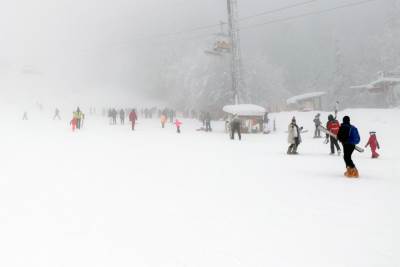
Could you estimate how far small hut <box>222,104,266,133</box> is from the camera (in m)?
29.6

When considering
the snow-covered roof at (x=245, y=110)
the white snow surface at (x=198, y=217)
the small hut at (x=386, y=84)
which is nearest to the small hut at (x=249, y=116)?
the snow-covered roof at (x=245, y=110)

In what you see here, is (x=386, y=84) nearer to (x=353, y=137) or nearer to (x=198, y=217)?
(x=353, y=137)

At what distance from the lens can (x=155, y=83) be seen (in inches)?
3691

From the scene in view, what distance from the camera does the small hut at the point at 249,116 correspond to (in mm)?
29553

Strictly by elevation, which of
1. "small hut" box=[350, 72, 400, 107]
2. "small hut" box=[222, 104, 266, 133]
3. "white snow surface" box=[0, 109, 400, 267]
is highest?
"small hut" box=[350, 72, 400, 107]

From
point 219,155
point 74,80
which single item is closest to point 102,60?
point 74,80

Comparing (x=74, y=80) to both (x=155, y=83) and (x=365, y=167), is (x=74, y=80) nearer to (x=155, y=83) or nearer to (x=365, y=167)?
(x=155, y=83)

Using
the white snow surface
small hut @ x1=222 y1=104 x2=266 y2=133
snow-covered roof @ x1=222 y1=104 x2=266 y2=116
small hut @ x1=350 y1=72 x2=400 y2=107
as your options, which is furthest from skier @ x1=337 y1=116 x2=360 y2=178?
small hut @ x1=350 y1=72 x2=400 y2=107

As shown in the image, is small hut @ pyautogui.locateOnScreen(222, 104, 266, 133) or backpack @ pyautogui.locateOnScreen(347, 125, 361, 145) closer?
backpack @ pyautogui.locateOnScreen(347, 125, 361, 145)

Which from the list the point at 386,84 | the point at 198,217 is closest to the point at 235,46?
the point at 386,84

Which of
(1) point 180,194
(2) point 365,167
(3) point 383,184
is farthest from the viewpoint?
(2) point 365,167

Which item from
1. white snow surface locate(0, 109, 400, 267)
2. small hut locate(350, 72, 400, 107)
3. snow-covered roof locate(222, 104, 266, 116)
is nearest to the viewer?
white snow surface locate(0, 109, 400, 267)

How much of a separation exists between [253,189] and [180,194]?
4.79 ft

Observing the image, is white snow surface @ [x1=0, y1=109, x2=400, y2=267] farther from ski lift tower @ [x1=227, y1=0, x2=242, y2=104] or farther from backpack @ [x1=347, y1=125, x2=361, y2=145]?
ski lift tower @ [x1=227, y1=0, x2=242, y2=104]
